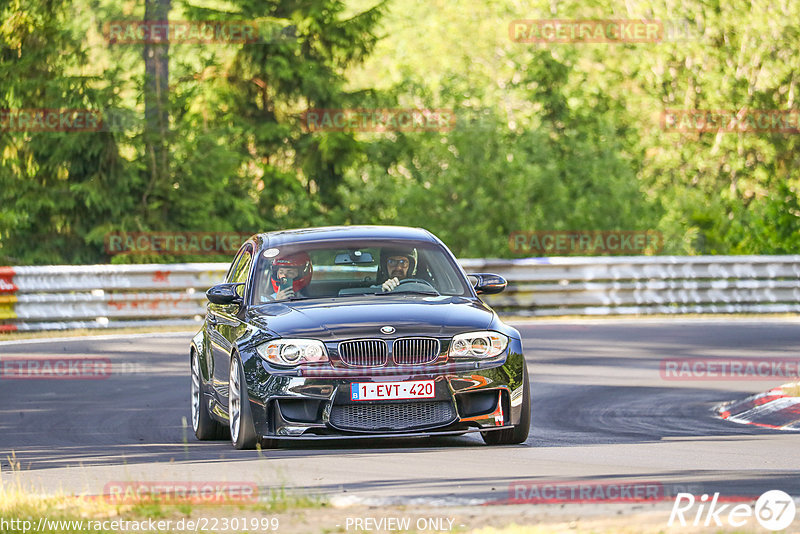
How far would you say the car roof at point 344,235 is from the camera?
37.1 feet

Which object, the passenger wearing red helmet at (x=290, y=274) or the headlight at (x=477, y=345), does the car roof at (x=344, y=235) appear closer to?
the passenger wearing red helmet at (x=290, y=274)

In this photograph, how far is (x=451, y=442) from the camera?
10734 millimetres

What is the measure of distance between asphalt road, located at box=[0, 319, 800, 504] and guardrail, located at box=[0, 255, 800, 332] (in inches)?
117

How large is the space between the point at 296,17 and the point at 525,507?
2782 cm

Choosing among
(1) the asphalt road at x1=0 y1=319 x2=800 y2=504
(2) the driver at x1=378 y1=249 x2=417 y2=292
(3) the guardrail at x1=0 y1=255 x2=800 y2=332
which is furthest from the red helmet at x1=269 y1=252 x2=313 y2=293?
(3) the guardrail at x1=0 y1=255 x2=800 y2=332

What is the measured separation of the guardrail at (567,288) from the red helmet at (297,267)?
11967mm

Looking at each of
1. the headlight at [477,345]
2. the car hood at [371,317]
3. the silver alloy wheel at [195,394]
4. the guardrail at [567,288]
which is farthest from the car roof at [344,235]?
the guardrail at [567,288]

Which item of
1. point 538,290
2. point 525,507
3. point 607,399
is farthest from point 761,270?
point 525,507

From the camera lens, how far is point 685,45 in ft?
142

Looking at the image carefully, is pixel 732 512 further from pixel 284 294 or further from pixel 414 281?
pixel 284 294

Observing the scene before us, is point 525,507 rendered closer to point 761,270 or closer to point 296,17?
point 761,270

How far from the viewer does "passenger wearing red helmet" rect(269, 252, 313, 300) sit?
10.9 m

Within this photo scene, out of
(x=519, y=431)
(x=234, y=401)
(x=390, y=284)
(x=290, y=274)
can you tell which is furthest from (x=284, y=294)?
(x=519, y=431)

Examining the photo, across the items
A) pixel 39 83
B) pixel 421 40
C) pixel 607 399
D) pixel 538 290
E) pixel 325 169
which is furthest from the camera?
pixel 421 40
